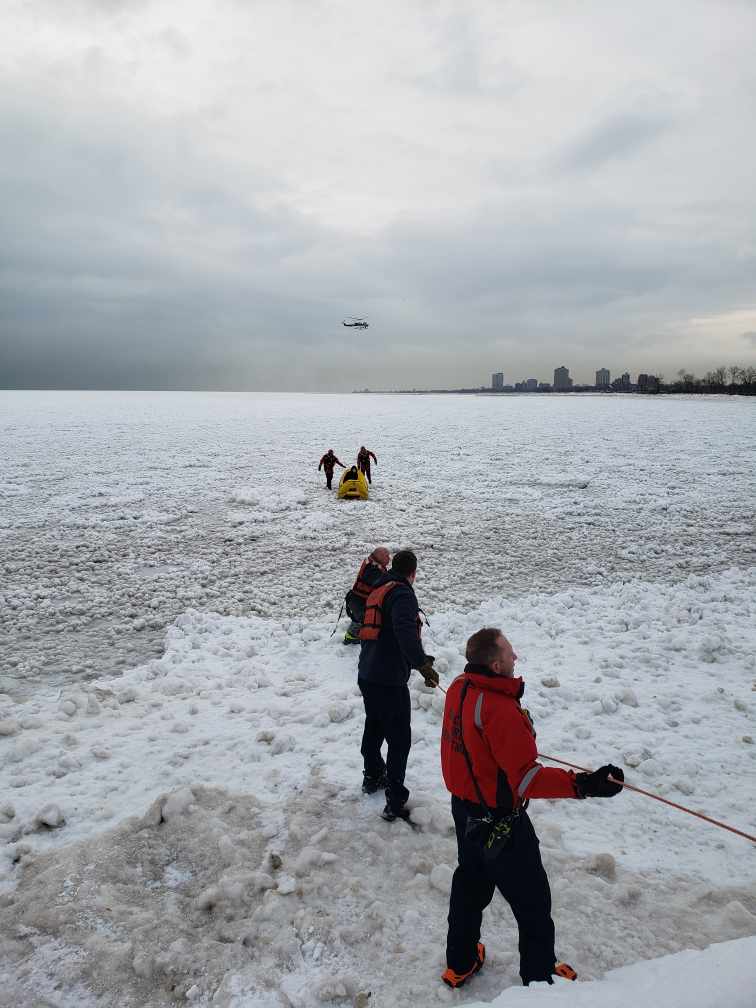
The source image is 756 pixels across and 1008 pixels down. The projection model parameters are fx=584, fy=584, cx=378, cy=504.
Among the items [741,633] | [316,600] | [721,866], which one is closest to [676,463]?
[741,633]

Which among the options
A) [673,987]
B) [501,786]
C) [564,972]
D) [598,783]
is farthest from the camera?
[564,972]

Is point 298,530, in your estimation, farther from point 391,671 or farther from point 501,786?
point 501,786

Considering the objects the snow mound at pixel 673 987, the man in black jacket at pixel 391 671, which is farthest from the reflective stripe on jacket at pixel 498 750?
Result: the man in black jacket at pixel 391 671

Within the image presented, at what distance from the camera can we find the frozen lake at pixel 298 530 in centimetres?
924

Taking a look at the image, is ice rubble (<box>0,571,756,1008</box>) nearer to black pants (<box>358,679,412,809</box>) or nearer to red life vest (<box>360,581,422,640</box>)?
black pants (<box>358,679,412,809</box>)

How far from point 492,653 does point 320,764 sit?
121 inches

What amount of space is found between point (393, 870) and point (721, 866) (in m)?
→ 2.37

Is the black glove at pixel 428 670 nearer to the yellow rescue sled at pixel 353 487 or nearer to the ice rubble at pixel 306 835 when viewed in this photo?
the ice rubble at pixel 306 835

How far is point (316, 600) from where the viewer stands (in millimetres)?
9617

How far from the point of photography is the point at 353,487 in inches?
691

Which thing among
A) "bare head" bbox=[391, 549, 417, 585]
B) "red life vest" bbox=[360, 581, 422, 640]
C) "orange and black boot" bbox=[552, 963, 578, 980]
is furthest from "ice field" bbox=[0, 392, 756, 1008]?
"bare head" bbox=[391, 549, 417, 585]

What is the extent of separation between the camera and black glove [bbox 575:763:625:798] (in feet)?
9.24

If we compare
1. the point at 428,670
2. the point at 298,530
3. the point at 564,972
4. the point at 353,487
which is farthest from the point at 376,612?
the point at 353,487

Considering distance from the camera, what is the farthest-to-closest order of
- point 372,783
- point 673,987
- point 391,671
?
point 372,783
point 391,671
point 673,987
